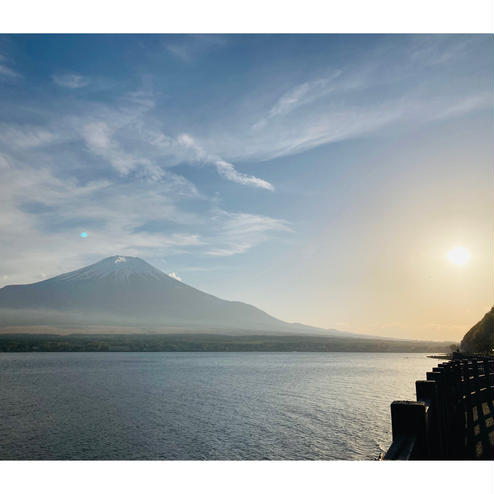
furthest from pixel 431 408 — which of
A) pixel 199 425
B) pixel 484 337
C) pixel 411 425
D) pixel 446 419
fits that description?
pixel 484 337

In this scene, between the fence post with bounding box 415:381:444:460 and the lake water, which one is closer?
the fence post with bounding box 415:381:444:460

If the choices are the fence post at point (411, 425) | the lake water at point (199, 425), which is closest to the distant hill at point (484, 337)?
the lake water at point (199, 425)

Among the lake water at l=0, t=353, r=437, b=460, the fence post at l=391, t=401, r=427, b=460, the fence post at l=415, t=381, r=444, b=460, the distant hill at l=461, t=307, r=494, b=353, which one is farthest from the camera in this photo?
the distant hill at l=461, t=307, r=494, b=353

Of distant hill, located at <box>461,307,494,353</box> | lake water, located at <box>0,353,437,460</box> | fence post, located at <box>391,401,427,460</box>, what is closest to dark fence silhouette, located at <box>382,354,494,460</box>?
fence post, located at <box>391,401,427,460</box>

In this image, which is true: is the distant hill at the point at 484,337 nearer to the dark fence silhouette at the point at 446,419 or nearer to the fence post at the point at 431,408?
the dark fence silhouette at the point at 446,419

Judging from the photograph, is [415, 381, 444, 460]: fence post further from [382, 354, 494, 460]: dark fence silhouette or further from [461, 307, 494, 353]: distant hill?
[461, 307, 494, 353]: distant hill

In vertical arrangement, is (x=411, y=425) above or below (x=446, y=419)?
above

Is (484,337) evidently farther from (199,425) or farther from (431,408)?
(431,408)

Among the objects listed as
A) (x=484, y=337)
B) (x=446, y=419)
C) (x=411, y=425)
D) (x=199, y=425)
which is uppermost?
(x=411, y=425)

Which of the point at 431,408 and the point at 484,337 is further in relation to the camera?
the point at 484,337

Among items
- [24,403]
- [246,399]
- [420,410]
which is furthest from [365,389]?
[420,410]
